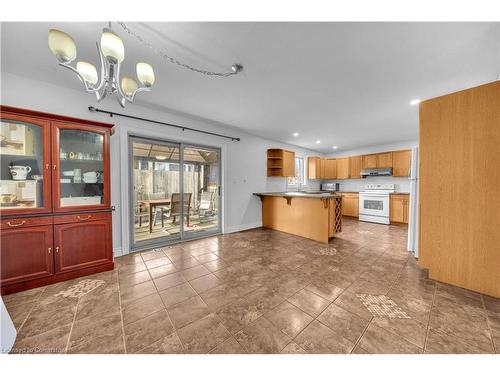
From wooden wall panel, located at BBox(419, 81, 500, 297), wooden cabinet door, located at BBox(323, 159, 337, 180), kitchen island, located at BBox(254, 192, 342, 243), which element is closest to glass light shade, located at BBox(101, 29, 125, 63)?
wooden wall panel, located at BBox(419, 81, 500, 297)

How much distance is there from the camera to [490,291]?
1776 millimetres

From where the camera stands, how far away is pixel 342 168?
6.59 metres

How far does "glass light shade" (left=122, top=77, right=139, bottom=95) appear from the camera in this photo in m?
1.56

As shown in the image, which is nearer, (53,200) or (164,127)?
(53,200)

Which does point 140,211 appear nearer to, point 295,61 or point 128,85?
point 128,85

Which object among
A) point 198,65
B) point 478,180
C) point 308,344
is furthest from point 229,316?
point 478,180

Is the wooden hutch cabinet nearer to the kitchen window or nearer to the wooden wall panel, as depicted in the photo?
the wooden wall panel

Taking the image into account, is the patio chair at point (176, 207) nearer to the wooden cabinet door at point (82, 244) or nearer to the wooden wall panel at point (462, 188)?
the wooden cabinet door at point (82, 244)

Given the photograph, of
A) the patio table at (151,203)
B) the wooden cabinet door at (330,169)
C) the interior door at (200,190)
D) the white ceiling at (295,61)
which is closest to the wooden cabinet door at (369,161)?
the wooden cabinet door at (330,169)

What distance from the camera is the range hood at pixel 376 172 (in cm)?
552

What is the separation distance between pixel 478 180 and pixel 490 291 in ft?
3.70

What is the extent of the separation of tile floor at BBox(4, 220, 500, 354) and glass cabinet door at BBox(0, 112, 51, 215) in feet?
3.28

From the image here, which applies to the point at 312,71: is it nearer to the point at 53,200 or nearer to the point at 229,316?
the point at 229,316

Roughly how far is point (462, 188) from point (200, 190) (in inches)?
161
